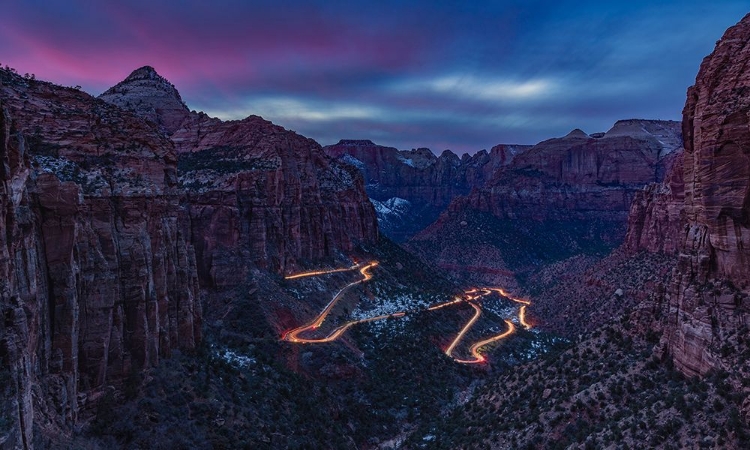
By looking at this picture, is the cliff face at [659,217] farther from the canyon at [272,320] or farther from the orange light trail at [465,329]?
the orange light trail at [465,329]

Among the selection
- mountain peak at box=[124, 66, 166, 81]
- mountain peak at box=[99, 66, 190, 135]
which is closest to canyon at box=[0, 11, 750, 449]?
mountain peak at box=[99, 66, 190, 135]

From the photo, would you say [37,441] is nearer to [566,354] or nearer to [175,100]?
[566,354]

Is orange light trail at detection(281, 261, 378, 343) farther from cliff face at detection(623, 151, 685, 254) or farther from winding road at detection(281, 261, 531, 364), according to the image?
cliff face at detection(623, 151, 685, 254)

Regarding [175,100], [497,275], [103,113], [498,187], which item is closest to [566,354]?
[103,113]

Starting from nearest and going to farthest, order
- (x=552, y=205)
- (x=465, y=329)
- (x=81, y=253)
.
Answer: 1. (x=81, y=253)
2. (x=465, y=329)
3. (x=552, y=205)

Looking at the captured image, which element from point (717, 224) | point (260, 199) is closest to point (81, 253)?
point (717, 224)

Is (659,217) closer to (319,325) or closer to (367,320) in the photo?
(367,320)
